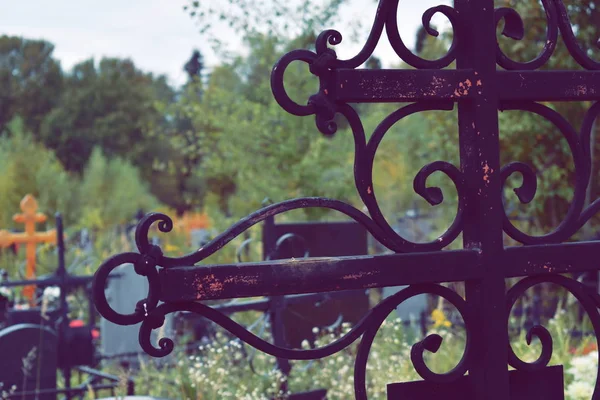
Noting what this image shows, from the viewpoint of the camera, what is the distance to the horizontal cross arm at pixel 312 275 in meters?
1.31

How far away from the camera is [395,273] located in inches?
56.8

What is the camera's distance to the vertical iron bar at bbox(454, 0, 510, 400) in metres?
1.52

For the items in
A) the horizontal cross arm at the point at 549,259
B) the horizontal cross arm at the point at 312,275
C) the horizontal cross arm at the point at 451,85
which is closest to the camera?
the horizontal cross arm at the point at 312,275

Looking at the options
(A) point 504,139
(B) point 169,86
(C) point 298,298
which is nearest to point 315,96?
(C) point 298,298

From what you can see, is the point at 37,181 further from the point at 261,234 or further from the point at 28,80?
the point at 28,80

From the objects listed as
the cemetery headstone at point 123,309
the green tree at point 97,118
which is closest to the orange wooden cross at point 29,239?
the cemetery headstone at point 123,309

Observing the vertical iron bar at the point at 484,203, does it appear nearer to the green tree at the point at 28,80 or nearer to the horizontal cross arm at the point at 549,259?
the horizontal cross arm at the point at 549,259

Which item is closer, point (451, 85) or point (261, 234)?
point (451, 85)

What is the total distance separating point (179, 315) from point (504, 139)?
443cm

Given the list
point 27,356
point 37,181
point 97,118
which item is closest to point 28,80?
point 97,118

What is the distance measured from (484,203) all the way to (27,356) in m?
3.55

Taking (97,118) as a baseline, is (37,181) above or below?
below

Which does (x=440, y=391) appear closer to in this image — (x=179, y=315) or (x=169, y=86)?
(x=179, y=315)

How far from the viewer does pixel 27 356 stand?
4375 mm
